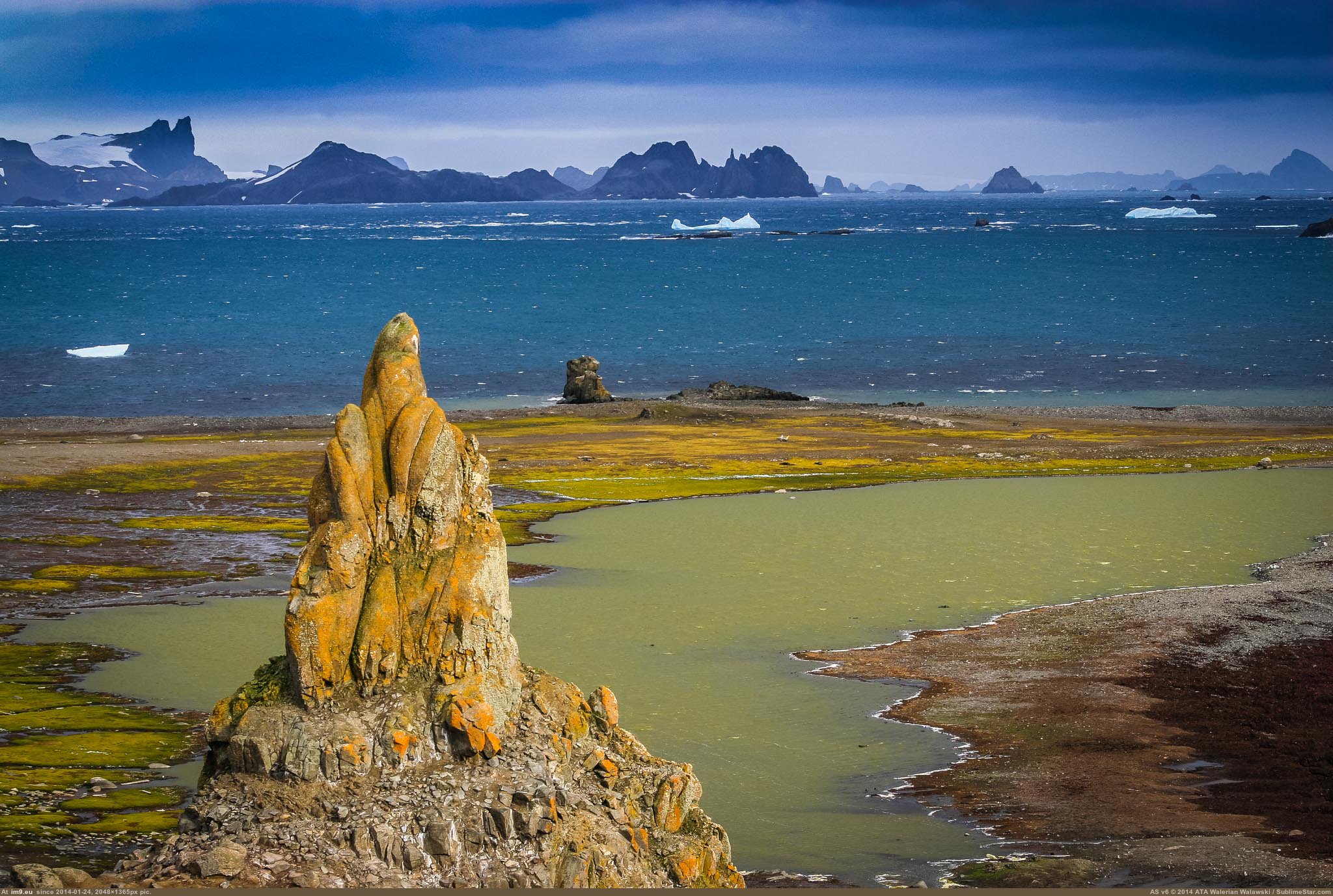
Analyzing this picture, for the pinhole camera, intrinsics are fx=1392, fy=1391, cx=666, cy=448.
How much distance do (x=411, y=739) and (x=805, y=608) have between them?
74.4 feet

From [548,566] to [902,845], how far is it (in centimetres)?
2296

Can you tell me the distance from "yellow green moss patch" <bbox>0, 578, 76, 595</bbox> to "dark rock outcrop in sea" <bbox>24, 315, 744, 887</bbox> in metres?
24.1

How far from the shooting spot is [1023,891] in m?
16.7

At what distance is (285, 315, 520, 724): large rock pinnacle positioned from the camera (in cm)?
1867

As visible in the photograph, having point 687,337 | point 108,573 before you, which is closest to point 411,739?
point 108,573

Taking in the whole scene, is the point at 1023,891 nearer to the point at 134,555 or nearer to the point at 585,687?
the point at 585,687

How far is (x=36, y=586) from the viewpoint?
136 ft

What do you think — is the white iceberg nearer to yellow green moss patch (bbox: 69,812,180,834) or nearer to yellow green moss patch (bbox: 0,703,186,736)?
yellow green moss patch (bbox: 0,703,186,736)

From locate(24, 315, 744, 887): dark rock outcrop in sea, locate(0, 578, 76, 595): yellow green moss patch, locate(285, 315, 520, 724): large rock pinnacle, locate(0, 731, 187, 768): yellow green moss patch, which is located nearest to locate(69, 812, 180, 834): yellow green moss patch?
locate(0, 731, 187, 768): yellow green moss patch

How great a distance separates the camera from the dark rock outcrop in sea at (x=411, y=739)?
17.0m

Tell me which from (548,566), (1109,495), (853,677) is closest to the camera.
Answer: (853,677)

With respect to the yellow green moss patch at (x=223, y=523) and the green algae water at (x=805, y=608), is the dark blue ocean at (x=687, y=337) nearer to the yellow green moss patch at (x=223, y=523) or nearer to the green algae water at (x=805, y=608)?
the yellow green moss patch at (x=223, y=523)

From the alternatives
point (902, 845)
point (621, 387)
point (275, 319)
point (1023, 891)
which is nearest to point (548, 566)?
point (902, 845)

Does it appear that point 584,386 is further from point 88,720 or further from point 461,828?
point 461,828
